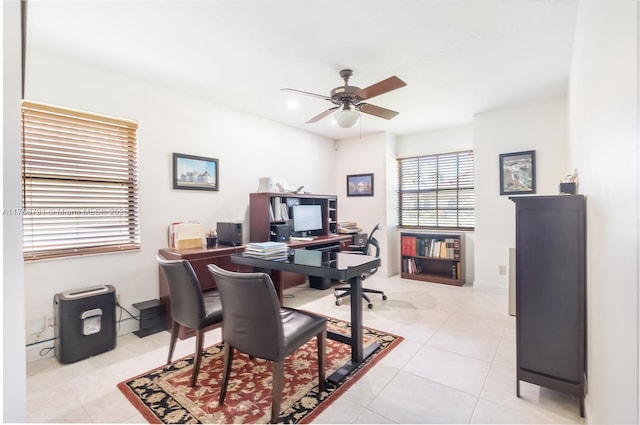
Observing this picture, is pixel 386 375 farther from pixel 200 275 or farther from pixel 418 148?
pixel 418 148

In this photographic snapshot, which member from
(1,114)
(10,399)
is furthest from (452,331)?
(1,114)

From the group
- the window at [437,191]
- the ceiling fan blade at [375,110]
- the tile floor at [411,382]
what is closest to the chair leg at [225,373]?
the tile floor at [411,382]

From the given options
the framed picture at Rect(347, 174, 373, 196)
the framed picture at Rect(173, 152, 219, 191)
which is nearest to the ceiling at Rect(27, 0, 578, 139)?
the framed picture at Rect(173, 152, 219, 191)

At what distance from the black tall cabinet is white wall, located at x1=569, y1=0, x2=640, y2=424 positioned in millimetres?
81

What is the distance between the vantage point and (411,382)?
2.01m

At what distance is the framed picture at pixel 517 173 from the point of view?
3789 mm

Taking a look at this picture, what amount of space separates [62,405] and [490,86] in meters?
4.57

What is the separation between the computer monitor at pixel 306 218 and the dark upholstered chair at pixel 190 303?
7.70 feet

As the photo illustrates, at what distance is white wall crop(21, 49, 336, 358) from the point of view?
244cm

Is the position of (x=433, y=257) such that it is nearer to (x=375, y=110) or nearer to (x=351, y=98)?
(x=375, y=110)

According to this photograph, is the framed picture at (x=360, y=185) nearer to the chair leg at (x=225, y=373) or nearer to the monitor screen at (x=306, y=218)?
the monitor screen at (x=306, y=218)

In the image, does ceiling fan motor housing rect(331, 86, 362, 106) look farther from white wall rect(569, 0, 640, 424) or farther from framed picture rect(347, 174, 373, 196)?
framed picture rect(347, 174, 373, 196)

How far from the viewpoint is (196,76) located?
2906mm

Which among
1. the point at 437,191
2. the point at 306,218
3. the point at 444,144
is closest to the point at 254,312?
the point at 306,218
